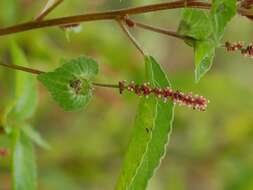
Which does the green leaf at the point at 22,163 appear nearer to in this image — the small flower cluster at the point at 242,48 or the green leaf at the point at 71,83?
the green leaf at the point at 71,83

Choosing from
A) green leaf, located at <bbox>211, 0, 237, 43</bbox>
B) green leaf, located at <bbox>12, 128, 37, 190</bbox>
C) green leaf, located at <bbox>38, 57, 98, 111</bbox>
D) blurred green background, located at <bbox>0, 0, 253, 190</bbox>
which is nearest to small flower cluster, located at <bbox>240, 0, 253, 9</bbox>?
green leaf, located at <bbox>211, 0, 237, 43</bbox>

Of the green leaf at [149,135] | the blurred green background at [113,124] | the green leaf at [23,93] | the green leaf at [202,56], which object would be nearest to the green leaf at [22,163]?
the green leaf at [23,93]

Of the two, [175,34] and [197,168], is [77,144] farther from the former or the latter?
[175,34]

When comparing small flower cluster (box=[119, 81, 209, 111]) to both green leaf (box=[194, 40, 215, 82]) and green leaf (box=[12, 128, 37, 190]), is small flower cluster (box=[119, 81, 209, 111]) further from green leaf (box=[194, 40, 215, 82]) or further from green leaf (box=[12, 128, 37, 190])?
green leaf (box=[12, 128, 37, 190])

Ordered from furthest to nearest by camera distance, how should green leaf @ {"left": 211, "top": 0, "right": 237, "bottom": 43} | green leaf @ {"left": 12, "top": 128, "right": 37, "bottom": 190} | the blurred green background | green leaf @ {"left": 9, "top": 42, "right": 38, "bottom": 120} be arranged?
the blurred green background < green leaf @ {"left": 9, "top": 42, "right": 38, "bottom": 120} < green leaf @ {"left": 12, "top": 128, "right": 37, "bottom": 190} < green leaf @ {"left": 211, "top": 0, "right": 237, "bottom": 43}

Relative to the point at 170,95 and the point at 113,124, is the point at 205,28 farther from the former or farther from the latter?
the point at 113,124

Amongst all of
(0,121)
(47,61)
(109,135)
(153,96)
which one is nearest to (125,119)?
(109,135)

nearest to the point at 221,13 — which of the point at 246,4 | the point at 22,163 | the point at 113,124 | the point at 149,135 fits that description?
the point at 246,4
